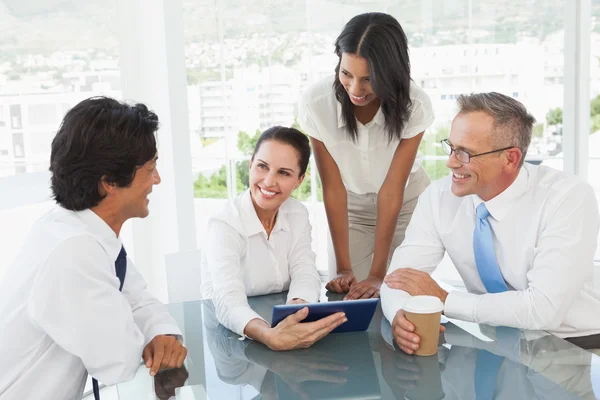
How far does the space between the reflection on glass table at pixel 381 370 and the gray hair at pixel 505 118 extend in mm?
549

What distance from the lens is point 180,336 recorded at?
1.77 m

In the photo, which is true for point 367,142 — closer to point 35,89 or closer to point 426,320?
point 426,320

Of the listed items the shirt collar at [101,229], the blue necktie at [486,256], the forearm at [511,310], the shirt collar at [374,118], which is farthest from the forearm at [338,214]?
the shirt collar at [101,229]

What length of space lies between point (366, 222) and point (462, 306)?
3.15 feet

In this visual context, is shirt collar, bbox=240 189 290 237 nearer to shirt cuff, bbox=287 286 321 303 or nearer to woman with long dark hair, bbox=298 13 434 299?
shirt cuff, bbox=287 286 321 303

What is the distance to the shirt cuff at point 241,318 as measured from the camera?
5.81 ft

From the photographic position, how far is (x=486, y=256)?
197 centimetres

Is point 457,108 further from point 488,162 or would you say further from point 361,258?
point 361,258

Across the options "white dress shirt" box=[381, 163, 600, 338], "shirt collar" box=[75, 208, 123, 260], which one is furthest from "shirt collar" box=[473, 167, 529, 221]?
"shirt collar" box=[75, 208, 123, 260]

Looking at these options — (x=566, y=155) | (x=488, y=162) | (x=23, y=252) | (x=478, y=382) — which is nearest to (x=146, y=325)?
(x=23, y=252)

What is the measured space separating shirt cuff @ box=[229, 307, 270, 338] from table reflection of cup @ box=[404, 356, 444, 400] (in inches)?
17.5

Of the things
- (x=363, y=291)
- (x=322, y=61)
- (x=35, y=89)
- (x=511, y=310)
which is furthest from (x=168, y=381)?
(x=322, y=61)

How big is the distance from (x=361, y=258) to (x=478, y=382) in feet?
4.56

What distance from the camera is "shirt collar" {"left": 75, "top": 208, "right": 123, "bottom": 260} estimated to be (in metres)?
1.62
